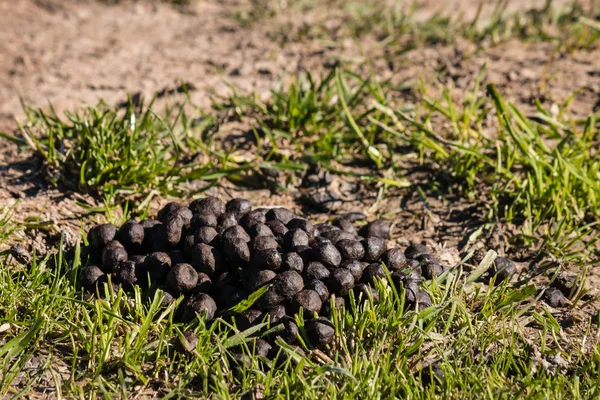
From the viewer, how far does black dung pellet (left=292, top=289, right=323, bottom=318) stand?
10.1 feet

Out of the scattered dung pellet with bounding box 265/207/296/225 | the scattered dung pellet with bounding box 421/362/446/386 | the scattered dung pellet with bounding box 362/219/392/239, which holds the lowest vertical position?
the scattered dung pellet with bounding box 421/362/446/386

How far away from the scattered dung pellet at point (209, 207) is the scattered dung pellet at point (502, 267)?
151 centimetres

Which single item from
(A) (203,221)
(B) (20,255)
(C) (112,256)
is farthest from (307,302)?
(B) (20,255)

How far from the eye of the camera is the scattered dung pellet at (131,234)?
139 inches

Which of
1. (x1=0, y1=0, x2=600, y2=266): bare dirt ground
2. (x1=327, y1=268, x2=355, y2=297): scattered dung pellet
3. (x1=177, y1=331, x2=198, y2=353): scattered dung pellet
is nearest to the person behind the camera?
(x1=177, y1=331, x2=198, y2=353): scattered dung pellet

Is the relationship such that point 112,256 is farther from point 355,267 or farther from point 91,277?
point 355,267

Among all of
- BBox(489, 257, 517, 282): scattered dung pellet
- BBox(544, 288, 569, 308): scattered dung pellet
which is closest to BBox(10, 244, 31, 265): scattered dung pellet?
BBox(489, 257, 517, 282): scattered dung pellet

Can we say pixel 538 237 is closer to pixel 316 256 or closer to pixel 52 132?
pixel 316 256

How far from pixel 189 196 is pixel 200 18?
9.72ft

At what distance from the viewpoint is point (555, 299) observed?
3389 millimetres

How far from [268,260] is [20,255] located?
54.2 inches

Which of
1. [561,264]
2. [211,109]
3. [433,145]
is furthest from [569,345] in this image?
[211,109]

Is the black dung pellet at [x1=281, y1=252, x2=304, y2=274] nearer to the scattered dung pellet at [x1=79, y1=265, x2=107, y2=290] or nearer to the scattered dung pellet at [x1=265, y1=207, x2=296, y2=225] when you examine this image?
the scattered dung pellet at [x1=265, y1=207, x2=296, y2=225]

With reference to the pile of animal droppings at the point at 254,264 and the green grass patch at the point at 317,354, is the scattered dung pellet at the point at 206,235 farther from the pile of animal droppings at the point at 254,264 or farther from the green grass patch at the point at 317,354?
the green grass patch at the point at 317,354
